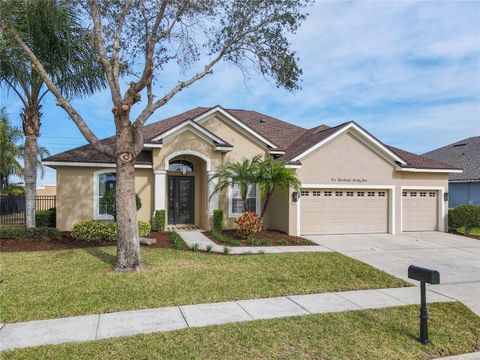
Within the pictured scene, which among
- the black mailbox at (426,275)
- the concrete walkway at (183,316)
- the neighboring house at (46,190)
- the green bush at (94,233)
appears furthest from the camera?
the neighboring house at (46,190)

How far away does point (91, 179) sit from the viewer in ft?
51.1

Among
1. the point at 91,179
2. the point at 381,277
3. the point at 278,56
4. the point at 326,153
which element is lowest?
the point at 381,277

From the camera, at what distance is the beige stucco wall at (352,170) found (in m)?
16.0

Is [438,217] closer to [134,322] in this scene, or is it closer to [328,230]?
[328,230]

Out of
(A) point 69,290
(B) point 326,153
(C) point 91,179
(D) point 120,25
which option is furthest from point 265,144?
(A) point 69,290

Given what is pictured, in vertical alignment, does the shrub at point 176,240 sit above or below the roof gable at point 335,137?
below

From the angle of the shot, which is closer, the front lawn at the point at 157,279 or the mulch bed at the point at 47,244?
the front lawn at the point at 157,279

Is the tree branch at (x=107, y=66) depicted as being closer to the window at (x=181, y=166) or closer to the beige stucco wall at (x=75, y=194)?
the beige stucco wall at (x=75, y=194)

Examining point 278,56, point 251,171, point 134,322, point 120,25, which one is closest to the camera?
point 134,322

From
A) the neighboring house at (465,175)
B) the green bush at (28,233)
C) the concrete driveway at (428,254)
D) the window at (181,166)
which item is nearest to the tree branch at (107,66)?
the green bush at (28,233)

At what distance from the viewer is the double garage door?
1599 cm

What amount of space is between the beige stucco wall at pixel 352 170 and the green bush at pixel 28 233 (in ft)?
30.3

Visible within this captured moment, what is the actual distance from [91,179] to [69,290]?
29.7 ft

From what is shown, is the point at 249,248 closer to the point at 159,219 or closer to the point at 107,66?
the point at 159,219
